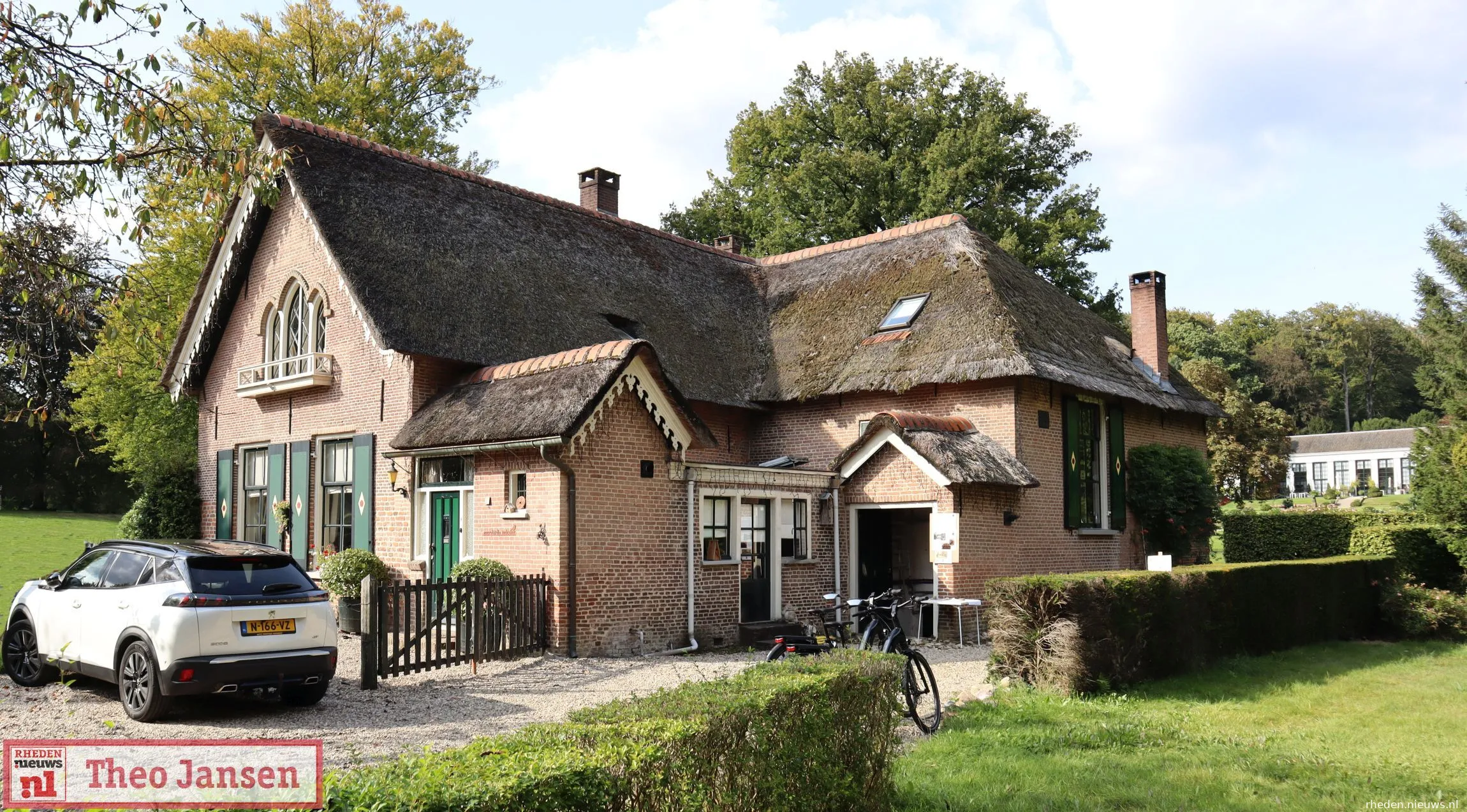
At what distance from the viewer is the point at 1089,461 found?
65.3 feet

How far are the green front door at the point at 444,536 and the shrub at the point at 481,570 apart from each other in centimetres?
168

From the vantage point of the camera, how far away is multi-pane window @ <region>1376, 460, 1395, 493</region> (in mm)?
66250

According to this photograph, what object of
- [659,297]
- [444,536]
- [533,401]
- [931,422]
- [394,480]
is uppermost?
[659,297]

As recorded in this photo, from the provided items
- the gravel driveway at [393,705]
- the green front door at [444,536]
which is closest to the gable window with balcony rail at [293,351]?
the green front door at [444,536]

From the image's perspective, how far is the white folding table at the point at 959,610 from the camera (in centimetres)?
1572

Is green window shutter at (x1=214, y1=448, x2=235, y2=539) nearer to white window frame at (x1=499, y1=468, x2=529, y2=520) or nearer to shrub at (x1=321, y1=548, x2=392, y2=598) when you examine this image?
shrub at (x1=321, y1=548, x2=392, y2=598)

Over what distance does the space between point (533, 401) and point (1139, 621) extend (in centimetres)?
791

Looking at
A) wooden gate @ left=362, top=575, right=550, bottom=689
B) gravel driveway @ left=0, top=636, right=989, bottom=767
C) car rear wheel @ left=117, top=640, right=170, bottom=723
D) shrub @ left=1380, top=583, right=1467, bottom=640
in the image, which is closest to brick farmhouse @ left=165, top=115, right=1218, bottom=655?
wooden gate @ left=362, top=575, right=550, bottom=689

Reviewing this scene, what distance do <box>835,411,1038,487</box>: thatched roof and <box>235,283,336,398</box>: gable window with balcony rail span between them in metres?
8.98

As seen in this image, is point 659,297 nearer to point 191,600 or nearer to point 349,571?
point 349,571

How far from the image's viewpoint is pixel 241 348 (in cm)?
1956

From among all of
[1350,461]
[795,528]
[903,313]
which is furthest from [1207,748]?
[1350,461]

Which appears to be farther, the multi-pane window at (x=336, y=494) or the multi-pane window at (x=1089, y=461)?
the multi-pane window at (x=1089, y=461)

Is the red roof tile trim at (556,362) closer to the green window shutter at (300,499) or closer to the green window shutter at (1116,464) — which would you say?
the green window shutter at (300,499)
